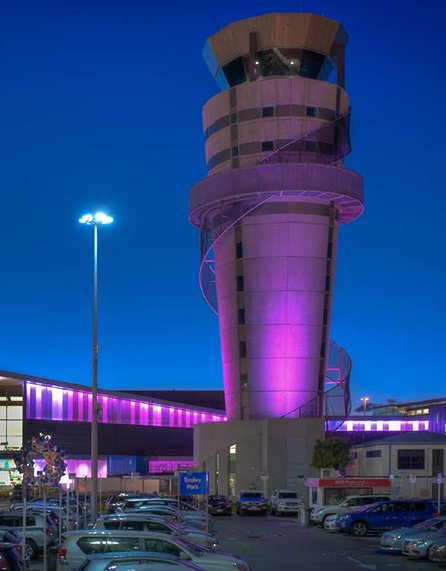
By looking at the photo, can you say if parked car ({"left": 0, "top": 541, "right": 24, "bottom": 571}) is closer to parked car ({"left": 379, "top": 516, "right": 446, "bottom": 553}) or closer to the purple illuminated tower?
parked car ({"left": 379, "top": 516, "right": 446, "bottom": 553})

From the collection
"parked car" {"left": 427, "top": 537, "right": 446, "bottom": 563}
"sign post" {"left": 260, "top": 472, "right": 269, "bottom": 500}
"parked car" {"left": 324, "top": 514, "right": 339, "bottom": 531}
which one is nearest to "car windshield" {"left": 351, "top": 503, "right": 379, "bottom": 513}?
"parked car" {"left": 324, "top": 514, "right": 339, "bottom": 531}

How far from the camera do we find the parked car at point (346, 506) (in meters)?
44.2

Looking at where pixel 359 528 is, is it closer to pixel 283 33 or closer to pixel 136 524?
pixel 136 524

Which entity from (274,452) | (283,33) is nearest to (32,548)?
(274,452)

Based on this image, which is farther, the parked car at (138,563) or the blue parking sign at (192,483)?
the blue parking sign at (192,483)

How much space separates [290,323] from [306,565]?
42.0 meters

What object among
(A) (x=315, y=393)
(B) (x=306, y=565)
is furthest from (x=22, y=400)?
(B) (x=306, y=565)

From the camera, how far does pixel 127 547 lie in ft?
62.1

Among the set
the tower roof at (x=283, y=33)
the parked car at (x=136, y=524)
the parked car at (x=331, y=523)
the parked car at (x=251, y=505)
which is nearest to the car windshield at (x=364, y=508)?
the parked car at (x=331, y=523)

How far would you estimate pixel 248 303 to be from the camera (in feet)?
228

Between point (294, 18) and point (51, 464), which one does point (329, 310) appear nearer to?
point (294, 18)

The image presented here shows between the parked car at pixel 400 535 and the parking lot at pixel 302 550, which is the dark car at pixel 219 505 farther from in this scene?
the parked car at pixel 400 535

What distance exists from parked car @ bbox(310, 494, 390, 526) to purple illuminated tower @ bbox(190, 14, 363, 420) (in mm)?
22653

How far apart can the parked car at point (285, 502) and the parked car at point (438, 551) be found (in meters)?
28.8
